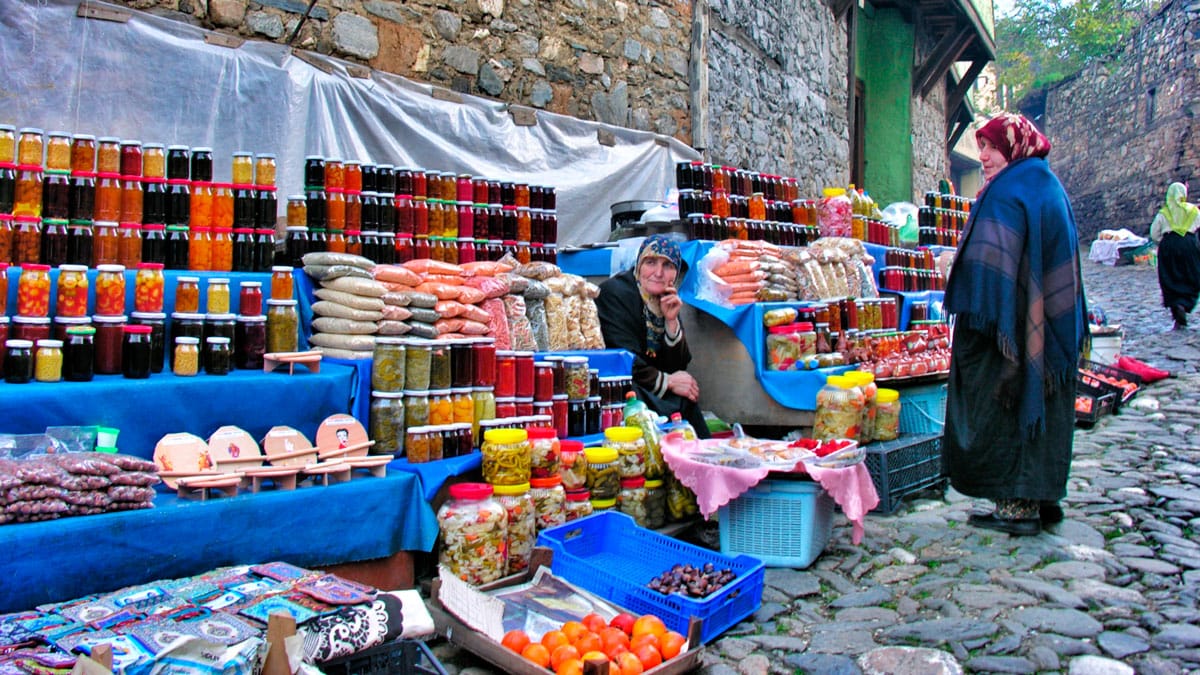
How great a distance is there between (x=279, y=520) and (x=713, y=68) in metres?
7.16

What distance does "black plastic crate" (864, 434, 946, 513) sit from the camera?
472cm

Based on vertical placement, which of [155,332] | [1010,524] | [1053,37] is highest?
[1053,37]

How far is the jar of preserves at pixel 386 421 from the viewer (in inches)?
143

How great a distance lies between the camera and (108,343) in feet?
10.7

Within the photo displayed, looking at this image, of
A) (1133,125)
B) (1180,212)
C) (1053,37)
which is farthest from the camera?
(1053,37)

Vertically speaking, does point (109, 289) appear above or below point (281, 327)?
above

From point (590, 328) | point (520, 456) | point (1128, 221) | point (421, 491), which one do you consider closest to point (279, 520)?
point (421, 491)

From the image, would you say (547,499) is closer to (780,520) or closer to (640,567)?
(640,567)

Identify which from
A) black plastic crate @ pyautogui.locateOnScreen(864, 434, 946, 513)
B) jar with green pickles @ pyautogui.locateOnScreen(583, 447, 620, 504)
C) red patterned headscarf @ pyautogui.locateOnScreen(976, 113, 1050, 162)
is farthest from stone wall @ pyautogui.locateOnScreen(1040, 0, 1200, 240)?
jar with green pickles @ pyautogui.locateOnScreen(583, 447, 620, 504)

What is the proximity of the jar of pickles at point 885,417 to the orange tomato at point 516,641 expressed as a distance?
283 centimetres

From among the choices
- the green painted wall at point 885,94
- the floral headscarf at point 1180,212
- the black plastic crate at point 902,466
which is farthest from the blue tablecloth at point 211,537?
the green painted wall at point 885,94

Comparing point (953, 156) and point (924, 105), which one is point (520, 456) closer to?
point (924, 105)

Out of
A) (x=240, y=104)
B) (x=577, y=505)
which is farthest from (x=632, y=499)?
(x=240, y=104)

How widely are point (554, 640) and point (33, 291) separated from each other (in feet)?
7.18
